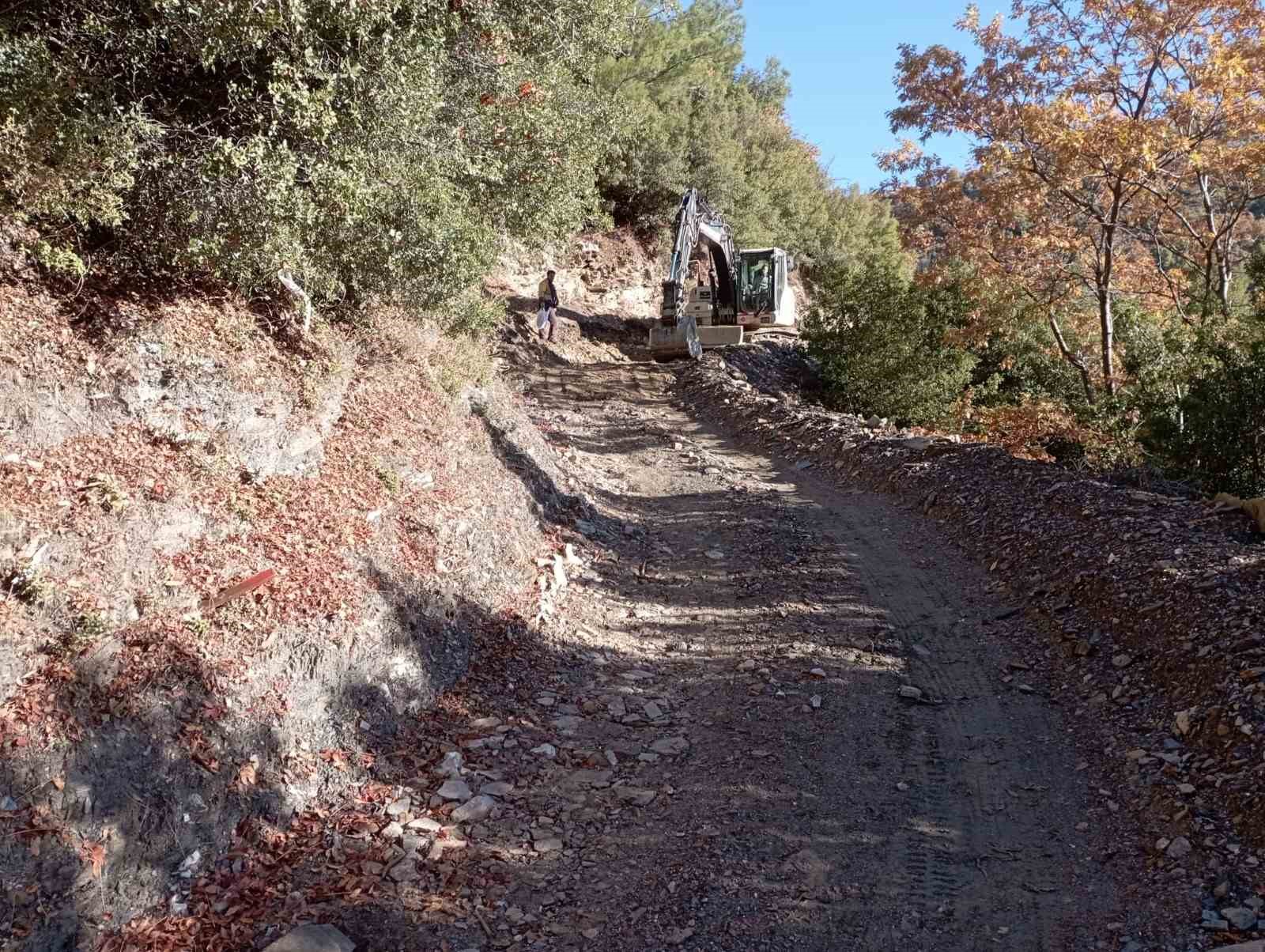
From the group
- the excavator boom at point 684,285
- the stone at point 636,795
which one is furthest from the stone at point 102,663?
the excavator boom at point 684,285

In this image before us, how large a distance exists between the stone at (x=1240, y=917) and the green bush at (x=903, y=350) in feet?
45.8

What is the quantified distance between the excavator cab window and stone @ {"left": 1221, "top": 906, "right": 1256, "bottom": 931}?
18828 mm

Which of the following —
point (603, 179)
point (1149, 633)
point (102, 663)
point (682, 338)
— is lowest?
point (1149, 633)

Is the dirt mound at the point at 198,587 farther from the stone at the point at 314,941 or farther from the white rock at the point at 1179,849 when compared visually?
the white rock at the point at 1179,849

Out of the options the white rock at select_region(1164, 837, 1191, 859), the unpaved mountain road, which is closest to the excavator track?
the unpaved mountain road

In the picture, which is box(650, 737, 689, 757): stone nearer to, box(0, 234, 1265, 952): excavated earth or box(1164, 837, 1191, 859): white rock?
box(0, 234, 1265, 952): excavated earth

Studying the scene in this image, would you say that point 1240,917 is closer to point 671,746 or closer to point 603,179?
point 671,746

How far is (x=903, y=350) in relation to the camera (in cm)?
1706

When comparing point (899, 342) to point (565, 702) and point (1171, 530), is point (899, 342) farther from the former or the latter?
point (565, 702)

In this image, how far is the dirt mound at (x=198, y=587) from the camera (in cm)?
364

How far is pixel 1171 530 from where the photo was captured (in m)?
7.27

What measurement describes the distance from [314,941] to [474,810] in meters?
1.20

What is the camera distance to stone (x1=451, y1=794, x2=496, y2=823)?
4629mm

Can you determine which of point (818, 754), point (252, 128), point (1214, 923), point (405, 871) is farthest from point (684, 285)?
point (1214, 923)
